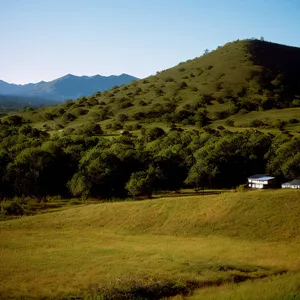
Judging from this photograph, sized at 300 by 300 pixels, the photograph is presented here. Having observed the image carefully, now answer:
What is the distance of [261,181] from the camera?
91.6m

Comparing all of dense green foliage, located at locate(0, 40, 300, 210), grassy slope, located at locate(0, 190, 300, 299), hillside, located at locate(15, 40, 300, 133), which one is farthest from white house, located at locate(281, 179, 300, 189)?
hillside, located at locate(15, 40, 300, 133)

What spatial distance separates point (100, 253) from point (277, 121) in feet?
361

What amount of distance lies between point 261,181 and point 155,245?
48.8 metres

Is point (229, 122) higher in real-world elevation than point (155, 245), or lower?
higher

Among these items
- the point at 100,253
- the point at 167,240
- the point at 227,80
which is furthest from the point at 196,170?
the point at 227,80

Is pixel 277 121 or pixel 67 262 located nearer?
pixel 67 262

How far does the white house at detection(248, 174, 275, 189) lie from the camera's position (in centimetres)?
9075

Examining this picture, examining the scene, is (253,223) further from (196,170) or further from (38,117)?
(38,117)

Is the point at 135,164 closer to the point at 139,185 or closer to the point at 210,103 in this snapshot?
the point at 139,185

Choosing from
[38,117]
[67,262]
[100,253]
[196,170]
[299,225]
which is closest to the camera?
[67,262]

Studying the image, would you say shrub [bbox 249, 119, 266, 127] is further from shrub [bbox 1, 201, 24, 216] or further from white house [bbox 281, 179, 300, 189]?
shrub [bbox 1, 201, 24, 216]

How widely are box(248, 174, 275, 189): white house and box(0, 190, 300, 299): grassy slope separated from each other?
93.8ft

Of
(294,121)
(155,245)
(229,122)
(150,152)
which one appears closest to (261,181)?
(150,152)

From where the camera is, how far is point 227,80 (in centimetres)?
18975
